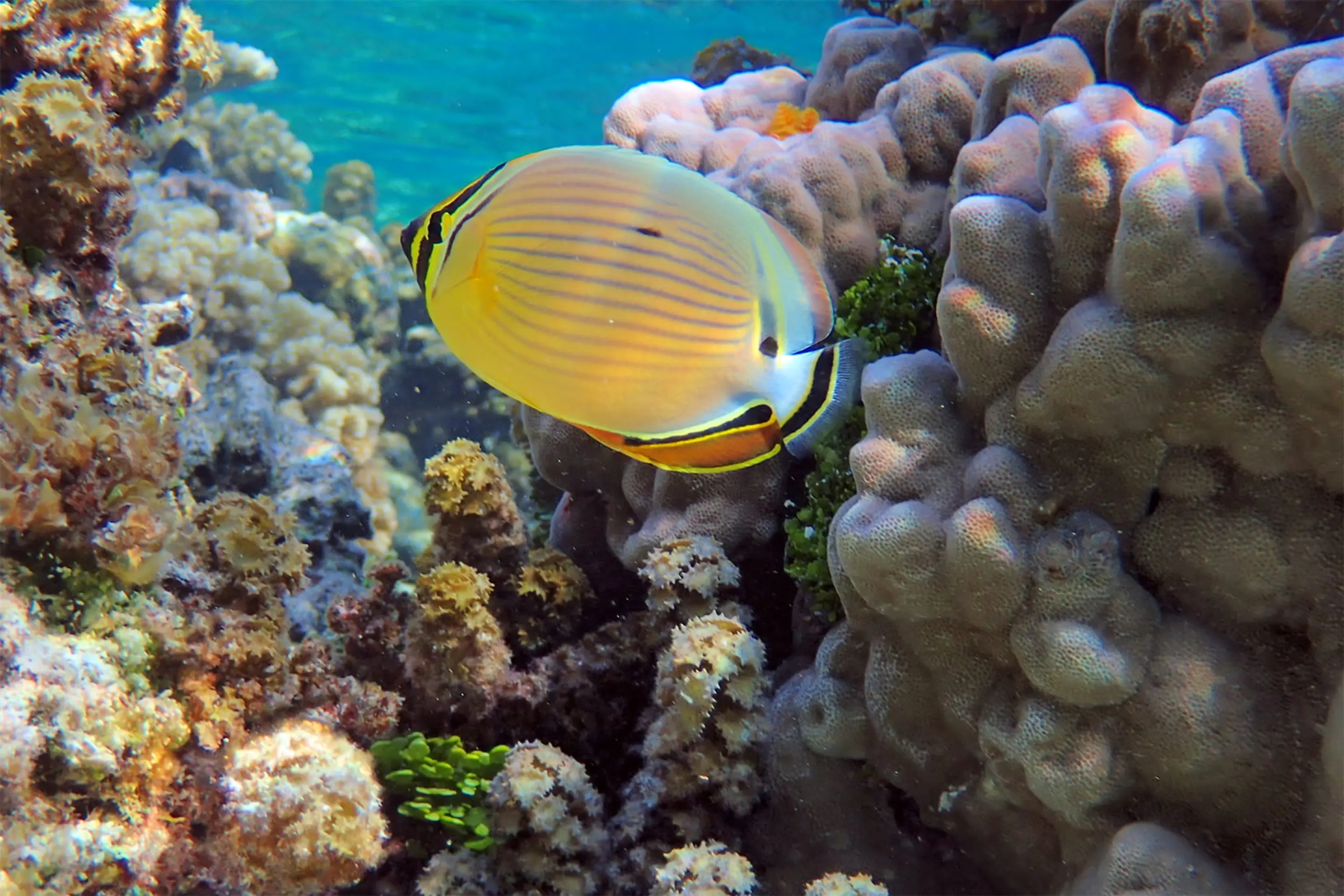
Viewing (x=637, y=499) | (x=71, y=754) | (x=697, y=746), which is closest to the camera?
(x=71, y=754)

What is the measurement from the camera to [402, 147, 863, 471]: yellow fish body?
4.79 ft

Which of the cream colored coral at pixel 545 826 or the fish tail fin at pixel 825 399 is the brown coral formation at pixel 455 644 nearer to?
the cream colored coral at pixel 545 826

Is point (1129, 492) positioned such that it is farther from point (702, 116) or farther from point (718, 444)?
point (702, 116)

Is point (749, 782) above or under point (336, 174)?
above

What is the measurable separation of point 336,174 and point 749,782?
57.2 feet

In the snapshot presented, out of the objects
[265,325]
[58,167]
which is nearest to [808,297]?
[58,167]

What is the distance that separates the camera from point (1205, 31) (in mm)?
3068

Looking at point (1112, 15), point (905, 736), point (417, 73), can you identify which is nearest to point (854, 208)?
point (1112, 15)

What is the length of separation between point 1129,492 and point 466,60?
2801 cm

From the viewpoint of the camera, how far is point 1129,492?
2293mm

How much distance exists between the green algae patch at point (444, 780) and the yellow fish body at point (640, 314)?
1782 mm

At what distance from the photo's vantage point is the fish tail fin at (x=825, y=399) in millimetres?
1508

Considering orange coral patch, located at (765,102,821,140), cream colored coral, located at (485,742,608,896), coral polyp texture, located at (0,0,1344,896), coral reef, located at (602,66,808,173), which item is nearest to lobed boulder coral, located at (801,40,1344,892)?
coral polyp texture, located at (0,0,1344,896)

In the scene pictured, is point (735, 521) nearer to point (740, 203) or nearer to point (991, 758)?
point (991, 758)
